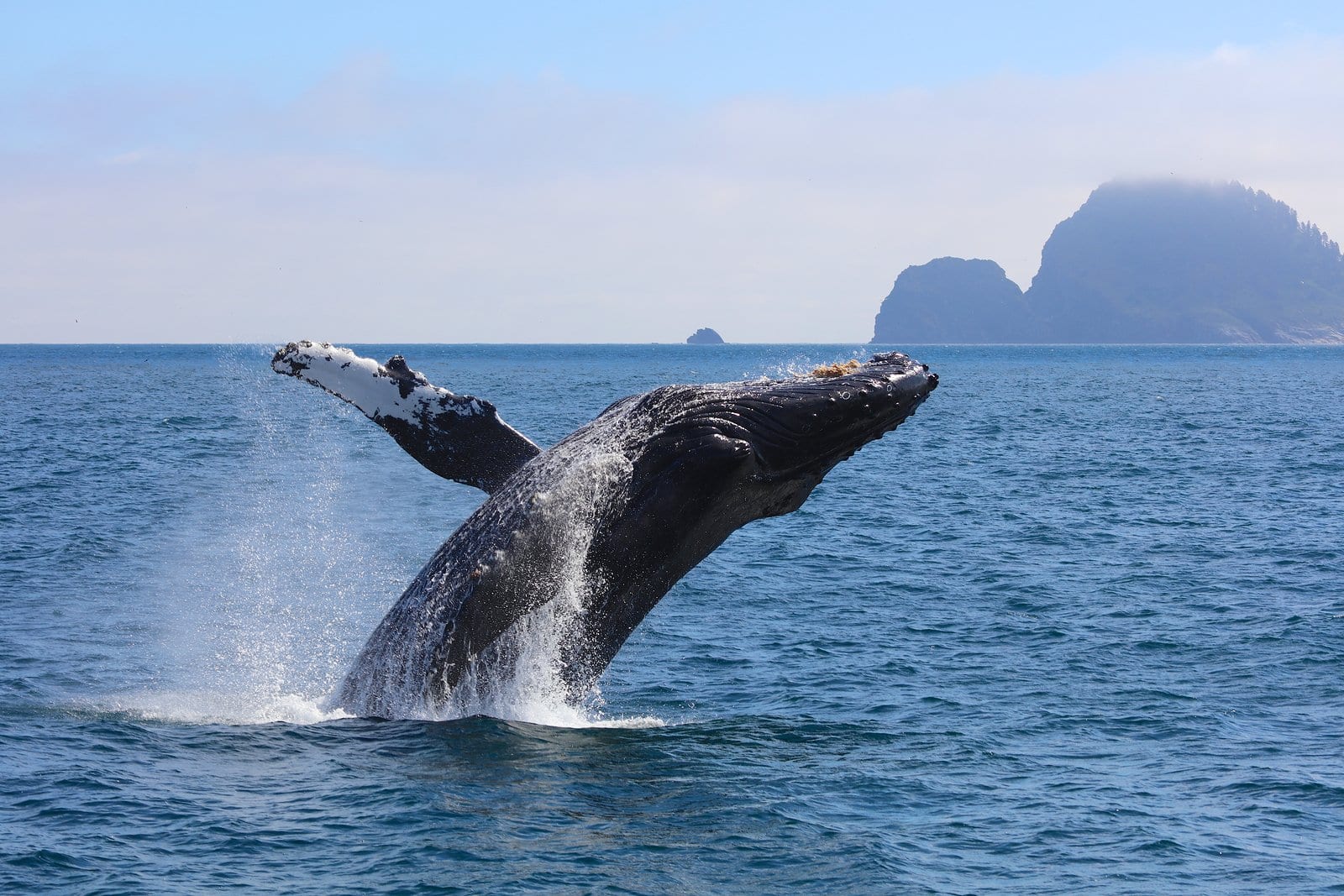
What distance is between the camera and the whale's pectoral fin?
36.0 ft

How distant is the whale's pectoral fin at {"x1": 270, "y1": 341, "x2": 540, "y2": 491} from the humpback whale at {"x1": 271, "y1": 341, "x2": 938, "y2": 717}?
0.29 m

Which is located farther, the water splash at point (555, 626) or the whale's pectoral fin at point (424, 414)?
the whale's pectoral fin at point (424, 414)

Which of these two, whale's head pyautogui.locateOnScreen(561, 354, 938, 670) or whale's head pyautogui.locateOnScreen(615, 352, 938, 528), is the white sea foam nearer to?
whale's head pyautogui.locateOnScreen(561, 354, 938, 670)

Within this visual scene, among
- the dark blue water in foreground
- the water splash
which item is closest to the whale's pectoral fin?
the water splash

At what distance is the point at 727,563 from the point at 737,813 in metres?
13.7

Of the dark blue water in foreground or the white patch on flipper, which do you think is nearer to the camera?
the dark blue water in foreground

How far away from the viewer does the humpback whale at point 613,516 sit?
9469mm

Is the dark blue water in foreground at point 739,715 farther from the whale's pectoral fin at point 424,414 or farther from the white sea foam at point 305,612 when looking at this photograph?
the whale's pectoral fin at point 424,414

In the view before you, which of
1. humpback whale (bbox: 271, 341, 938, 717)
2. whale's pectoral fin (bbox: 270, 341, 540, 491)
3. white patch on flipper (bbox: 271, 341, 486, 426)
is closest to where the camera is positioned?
humpback whale (bbox: 271, 341, 938, 717)

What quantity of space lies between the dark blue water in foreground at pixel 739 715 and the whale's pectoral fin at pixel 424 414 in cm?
211

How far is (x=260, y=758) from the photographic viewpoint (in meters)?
10.7

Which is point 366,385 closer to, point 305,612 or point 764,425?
point 764,425

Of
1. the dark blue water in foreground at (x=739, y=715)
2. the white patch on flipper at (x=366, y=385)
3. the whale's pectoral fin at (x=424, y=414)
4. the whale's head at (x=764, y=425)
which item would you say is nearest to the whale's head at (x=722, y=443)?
the whale's head at (x=764, y=425)

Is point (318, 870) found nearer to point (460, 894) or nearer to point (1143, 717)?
point (460, 894)
